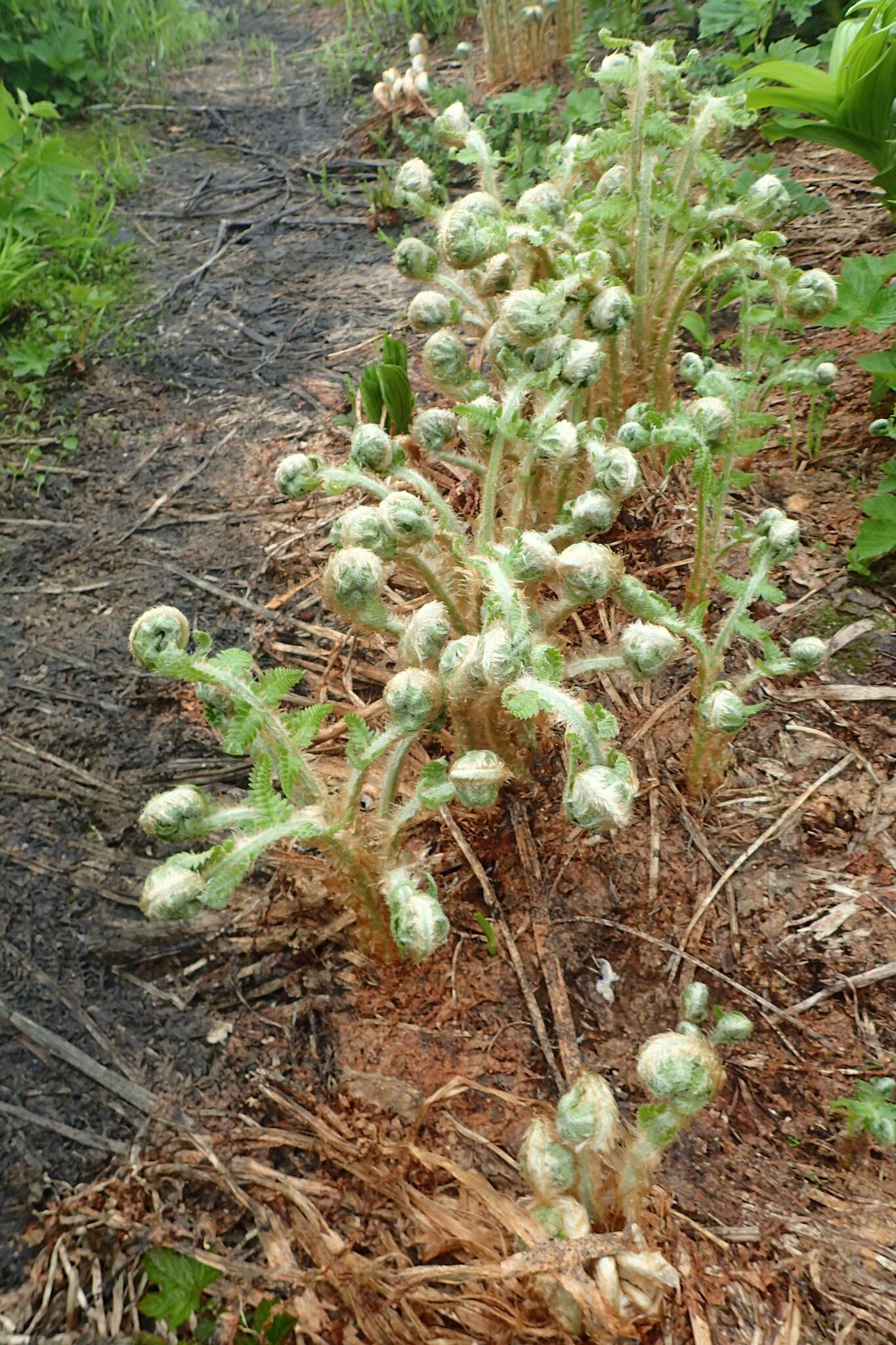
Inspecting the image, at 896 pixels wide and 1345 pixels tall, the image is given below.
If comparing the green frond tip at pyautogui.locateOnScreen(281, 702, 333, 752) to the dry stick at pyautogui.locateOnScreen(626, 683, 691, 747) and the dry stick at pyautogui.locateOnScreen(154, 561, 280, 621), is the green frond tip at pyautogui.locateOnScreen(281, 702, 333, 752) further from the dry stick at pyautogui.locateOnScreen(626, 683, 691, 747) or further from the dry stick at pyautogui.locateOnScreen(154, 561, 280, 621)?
the dry stick at pyautogui.locateOnScreen(154, 561, 280, 621)

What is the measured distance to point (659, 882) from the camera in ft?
A: 5.15

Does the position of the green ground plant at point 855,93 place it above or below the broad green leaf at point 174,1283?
above

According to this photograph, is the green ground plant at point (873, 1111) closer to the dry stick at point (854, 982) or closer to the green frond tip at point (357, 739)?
the dry stick at point (854, 982)

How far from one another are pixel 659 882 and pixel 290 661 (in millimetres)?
928

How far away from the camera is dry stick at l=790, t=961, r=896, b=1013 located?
4.62 ft

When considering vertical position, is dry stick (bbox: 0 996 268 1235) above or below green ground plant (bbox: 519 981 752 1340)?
below

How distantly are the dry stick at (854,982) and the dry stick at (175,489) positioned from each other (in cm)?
191

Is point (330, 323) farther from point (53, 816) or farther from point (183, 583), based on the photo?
point (53, 816)

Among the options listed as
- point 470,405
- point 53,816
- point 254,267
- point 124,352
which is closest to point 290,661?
point 53,816

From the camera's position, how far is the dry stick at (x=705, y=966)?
1.38m

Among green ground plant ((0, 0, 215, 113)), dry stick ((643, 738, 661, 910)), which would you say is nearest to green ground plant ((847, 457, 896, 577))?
dry stick ((643, 738, 661, 910))

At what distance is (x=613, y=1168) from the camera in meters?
1.14

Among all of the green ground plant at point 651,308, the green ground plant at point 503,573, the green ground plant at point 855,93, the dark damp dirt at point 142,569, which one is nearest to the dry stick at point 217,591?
the dark damp dirt at point 142,569

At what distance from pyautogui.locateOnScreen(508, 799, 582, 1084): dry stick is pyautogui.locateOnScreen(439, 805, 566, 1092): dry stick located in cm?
2
